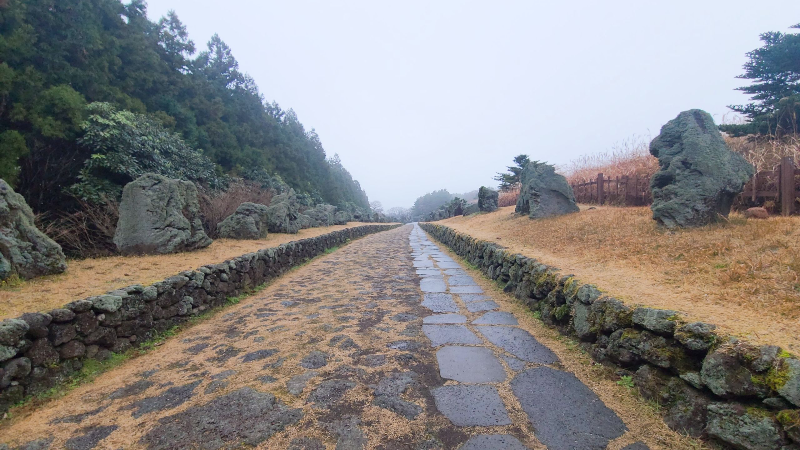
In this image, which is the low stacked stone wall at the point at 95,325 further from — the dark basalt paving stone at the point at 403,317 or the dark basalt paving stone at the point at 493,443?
the dark basalt paving stone at the point at 493,443

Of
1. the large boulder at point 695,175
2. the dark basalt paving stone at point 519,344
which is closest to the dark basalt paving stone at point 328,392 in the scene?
the dark basalt paving stone at point 519,344

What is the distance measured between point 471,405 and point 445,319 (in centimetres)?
194

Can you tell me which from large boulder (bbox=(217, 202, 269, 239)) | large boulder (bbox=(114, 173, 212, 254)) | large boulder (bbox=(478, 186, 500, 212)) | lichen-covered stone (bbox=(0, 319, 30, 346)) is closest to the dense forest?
large boulder (bbox=(217, 202, 269, 239))

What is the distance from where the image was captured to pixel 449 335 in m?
3.89

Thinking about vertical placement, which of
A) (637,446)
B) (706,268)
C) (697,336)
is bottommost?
(637,446)

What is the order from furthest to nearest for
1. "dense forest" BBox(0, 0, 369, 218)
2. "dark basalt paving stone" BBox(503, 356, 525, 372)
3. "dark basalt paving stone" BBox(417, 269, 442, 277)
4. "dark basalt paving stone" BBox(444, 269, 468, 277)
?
"dense forest" BBox(0, 0, 369, 218), "dark basalt paving stone" BBox(444, 269, 468, 277), "dark basalt paving stone" BBox(417, 269, 442, 277), "dark basalt paving stone" BBox(503, 356, 525, 372)

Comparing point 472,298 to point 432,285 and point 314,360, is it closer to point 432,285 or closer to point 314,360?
point 432,285

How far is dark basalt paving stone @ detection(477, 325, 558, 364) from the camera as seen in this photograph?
3317mm

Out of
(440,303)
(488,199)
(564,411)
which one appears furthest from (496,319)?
(488,199)

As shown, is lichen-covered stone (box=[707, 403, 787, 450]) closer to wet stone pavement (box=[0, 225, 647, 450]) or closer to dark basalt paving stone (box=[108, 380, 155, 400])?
wet stone pavement (box=[0, 225, 647, 450])

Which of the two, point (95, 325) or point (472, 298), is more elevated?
point (95, 325)

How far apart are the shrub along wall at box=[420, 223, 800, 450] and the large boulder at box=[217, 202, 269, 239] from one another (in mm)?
7564

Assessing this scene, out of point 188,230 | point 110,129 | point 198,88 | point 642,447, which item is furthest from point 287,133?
point 642,447

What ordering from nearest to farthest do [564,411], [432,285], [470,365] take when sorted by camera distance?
[564,411] → [470,365] → [432,285]
